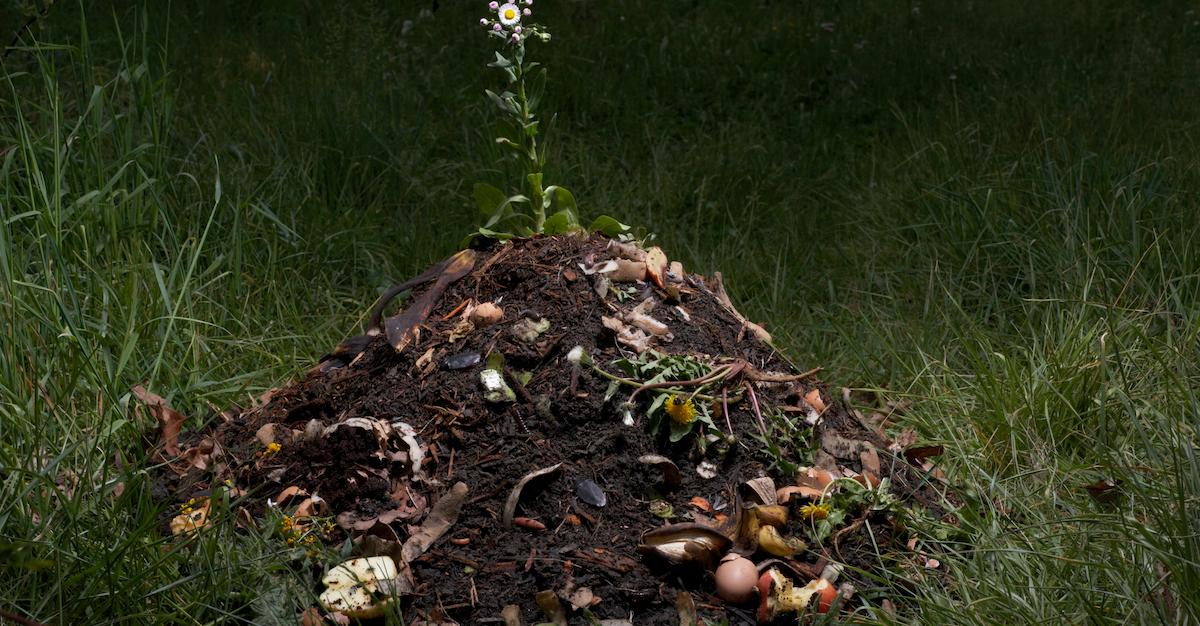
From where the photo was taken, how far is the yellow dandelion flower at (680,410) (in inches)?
90.7

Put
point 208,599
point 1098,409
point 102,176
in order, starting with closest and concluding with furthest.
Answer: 1. point 208,599
2. point 1098,409
3. point 102,176

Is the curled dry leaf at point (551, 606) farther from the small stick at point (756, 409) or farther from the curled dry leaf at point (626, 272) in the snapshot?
the curled dry leaf at point (626, 272)

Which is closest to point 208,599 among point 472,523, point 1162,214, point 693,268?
point 472,523

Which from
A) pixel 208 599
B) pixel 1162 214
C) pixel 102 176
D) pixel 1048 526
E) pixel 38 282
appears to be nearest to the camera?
pixel 208 599

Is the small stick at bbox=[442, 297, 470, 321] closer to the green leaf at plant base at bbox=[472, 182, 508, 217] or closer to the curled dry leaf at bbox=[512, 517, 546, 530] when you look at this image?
the green leaf at plant base at bbox=[472, 182, 508, 217]

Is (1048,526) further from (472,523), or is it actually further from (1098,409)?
(472,523)

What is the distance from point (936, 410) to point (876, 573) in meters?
0.72

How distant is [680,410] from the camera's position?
2305mm

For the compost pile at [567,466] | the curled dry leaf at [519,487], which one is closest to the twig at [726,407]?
the compost pile at [567,466]

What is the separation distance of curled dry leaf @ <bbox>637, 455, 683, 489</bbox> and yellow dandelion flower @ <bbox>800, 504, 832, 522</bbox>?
0.26 m

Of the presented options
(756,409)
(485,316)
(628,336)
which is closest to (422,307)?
(485,316)

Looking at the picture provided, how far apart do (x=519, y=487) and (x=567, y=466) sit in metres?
0.12

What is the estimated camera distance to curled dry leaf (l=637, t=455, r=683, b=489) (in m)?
2.27

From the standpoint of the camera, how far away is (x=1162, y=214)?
3479 mm
